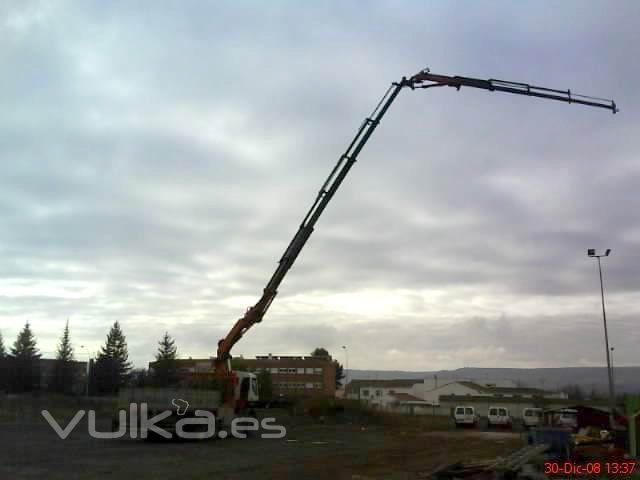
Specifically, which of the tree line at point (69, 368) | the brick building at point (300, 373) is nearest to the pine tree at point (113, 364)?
the tree line at point (69, 368)

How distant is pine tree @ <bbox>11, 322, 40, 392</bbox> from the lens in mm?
82500

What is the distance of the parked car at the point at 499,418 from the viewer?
53656 mm

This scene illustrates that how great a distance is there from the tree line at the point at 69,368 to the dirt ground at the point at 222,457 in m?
44.7

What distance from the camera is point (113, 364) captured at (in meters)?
86.8

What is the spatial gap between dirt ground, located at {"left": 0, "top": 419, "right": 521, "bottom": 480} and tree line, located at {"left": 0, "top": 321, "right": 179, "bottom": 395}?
44704mm

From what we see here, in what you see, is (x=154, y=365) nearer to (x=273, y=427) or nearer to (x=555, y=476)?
(x=273, y=427)

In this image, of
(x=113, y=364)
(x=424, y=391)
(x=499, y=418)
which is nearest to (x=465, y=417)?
(x=499, y=418)

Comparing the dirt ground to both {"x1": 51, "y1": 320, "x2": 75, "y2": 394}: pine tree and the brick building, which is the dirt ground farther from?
the brick building

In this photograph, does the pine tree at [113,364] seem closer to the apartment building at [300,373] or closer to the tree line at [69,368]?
the tree line at [69,368]

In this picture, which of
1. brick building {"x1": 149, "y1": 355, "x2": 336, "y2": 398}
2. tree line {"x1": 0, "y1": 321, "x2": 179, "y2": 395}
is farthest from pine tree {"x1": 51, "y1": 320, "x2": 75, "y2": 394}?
→ brick building {"x1": 149, "y1": 355, "x2": 336, "y2": 398}

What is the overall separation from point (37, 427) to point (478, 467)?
28.4 metres

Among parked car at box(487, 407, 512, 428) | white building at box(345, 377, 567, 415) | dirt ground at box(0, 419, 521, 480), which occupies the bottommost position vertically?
white building at box(345, 377, 567, 415)

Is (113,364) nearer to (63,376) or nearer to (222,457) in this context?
(63,376)

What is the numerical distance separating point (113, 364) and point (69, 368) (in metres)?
6.05
